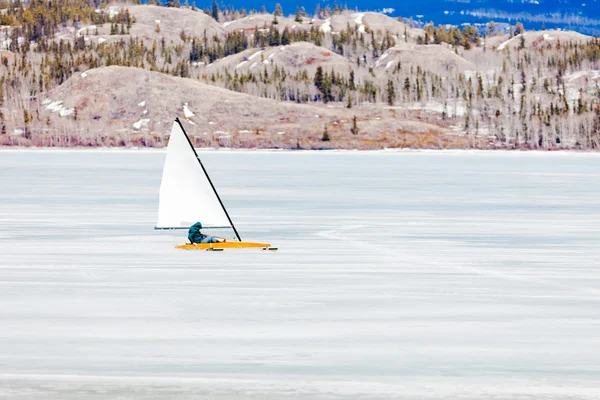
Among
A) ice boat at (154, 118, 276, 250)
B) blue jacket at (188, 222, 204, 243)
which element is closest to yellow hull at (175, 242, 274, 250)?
blue jacket at (188, 222, 204, 243)

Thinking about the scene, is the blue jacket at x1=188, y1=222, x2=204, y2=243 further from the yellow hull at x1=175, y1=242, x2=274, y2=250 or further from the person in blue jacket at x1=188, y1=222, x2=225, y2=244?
the yellow hull at x1=175, y1=242, x2=274, y2=250

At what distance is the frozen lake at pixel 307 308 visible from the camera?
15633 millimetres

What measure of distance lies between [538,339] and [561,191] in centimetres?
4197

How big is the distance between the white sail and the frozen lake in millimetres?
808

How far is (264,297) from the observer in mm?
22516

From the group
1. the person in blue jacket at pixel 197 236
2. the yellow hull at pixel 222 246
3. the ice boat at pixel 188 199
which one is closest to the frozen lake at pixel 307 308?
the yellow hull at pixel 222 246

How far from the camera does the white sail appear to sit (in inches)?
1264

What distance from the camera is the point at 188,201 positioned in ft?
106

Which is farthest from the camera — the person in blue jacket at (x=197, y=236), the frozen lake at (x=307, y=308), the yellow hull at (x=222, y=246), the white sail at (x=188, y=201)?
the white sail at (x=188, y=201)

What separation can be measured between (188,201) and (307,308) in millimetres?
11539

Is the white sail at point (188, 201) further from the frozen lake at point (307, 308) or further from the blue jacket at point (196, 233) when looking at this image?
the blue jacket at point (196, 233)

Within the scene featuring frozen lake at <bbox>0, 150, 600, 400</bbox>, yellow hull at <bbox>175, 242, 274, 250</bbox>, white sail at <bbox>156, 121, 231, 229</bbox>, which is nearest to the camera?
frozen lake at <bbox>0, 150, 600, 400</bbox>

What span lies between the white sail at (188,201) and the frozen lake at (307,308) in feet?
2.65

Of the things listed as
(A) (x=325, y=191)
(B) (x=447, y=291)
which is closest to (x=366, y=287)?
(B) (x=447, y=291)
